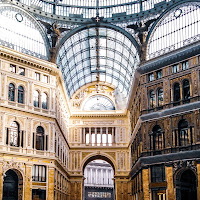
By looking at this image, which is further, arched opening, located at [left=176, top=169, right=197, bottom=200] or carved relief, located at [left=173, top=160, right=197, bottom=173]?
arched opening, located at [left=176, top=169, right=197, bottom=200]

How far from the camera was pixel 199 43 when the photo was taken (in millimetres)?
48812

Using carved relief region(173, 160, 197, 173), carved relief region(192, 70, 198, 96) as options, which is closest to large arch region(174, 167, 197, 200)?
carved relief region(173, 160, 197, 173)

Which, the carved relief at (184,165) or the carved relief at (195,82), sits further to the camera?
the carved relief at (195,82)

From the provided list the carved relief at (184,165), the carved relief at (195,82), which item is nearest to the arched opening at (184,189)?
the carved relief at (184,165)

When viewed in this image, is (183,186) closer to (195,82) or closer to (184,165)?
(184,165)

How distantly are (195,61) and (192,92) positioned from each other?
394 cm

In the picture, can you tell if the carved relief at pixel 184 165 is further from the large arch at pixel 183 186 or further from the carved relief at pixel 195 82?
the carved relief at pixel 195 82

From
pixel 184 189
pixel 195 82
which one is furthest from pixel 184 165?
pixel 195 82

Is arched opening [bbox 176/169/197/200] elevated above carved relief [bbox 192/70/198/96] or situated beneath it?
situated beneath

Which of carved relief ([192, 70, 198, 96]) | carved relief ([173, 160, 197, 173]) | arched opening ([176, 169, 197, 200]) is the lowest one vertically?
arched opening ([176, 169, 197, 200])

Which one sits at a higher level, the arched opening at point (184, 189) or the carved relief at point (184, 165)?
the carved relief at point (184, 165)

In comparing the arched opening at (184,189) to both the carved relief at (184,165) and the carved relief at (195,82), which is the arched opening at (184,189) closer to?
the carved relief at (184,165)

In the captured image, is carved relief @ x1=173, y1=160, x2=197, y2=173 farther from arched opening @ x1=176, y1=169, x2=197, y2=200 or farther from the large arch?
arched opening @ x1=176, y1=169, x2=197, y2=200

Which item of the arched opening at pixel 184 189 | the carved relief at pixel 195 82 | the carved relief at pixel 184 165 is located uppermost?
the carved relief at pixel 195 82
